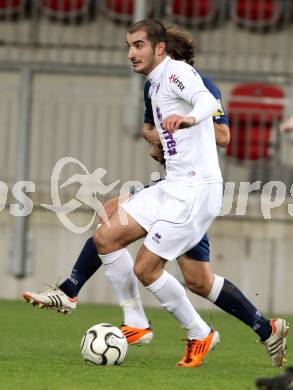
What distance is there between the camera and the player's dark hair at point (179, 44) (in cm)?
720

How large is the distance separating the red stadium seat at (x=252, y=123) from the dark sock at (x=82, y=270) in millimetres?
4701

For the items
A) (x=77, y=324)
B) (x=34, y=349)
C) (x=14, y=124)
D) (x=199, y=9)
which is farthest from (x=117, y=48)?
(x=34, y=349)

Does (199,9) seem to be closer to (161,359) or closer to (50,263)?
(50,263)

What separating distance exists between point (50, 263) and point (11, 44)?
3.39 meters

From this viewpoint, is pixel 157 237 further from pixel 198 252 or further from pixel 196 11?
pixel 196 11

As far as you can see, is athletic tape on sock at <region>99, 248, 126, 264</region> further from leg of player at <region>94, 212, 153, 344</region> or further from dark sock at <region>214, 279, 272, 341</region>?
dark sock at <region>214, 279, 272, 341</region>

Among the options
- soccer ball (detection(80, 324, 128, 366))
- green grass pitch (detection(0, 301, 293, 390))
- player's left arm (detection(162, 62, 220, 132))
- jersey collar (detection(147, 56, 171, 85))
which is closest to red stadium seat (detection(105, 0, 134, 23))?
green grass pitch (detection(0, 301, 293, 390))

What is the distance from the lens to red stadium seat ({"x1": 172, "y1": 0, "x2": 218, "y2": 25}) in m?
14.5

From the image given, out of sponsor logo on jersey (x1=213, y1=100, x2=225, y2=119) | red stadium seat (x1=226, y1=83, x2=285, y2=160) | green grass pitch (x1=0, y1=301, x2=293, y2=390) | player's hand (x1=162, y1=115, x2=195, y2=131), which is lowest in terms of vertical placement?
green grass pitch (x1=0, y1=301, x2=293, y2=390)

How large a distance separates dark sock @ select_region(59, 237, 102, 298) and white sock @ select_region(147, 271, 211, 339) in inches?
22.9

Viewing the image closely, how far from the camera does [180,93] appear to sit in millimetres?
6906

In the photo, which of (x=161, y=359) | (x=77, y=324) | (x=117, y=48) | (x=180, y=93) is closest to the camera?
(x=180, y=93)

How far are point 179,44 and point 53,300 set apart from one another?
1.64 metres

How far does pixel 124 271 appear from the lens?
735 centimetres
